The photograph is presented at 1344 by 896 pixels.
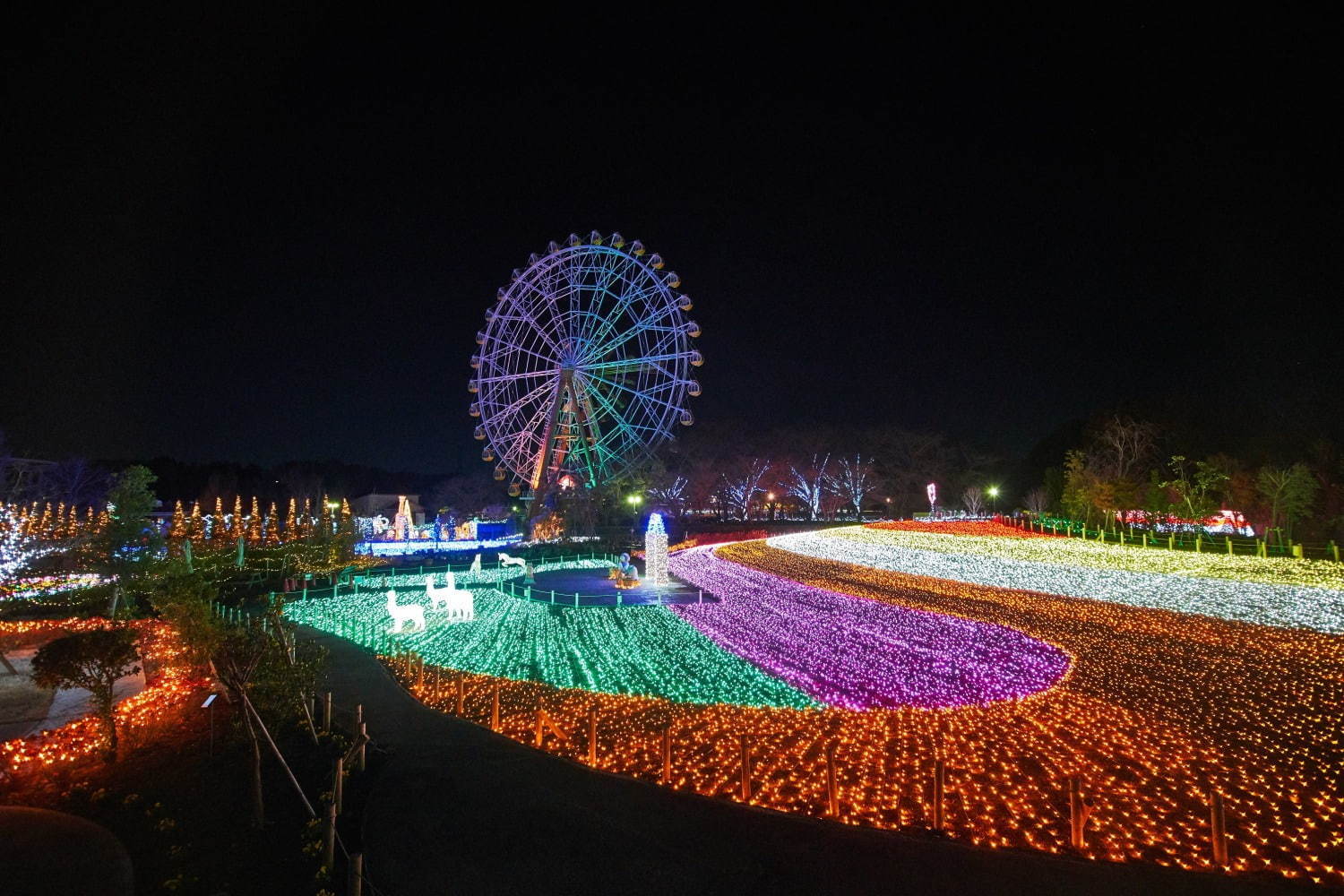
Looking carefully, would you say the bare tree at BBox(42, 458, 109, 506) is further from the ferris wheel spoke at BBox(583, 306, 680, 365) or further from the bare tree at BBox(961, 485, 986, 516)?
the bare tree at BBox(961, 485, 986, 516)

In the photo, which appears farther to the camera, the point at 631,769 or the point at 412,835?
the point at 631,769

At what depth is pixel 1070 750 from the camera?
7.21m

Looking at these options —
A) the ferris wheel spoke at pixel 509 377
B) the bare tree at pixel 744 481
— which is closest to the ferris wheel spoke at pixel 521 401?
the ferris wheel spoke at pixel 509 377

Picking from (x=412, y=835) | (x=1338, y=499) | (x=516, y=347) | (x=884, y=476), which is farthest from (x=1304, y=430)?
(x=412, y=835)

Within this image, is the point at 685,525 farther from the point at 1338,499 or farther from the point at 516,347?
the point at 1338,499

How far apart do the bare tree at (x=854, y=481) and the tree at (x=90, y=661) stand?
58879 mm

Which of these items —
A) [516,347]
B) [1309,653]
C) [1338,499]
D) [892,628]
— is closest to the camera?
[1309,653]

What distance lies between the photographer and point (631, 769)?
21.9 feet

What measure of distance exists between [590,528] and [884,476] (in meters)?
34.8

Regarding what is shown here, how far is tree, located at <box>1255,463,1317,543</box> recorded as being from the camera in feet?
90.3

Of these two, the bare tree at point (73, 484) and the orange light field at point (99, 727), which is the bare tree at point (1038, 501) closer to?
the orange light field at point (99, 727)

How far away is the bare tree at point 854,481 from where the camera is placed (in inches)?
2472

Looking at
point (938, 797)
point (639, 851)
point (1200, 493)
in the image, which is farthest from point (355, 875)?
point (1200, 493)

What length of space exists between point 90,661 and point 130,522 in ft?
66.7
